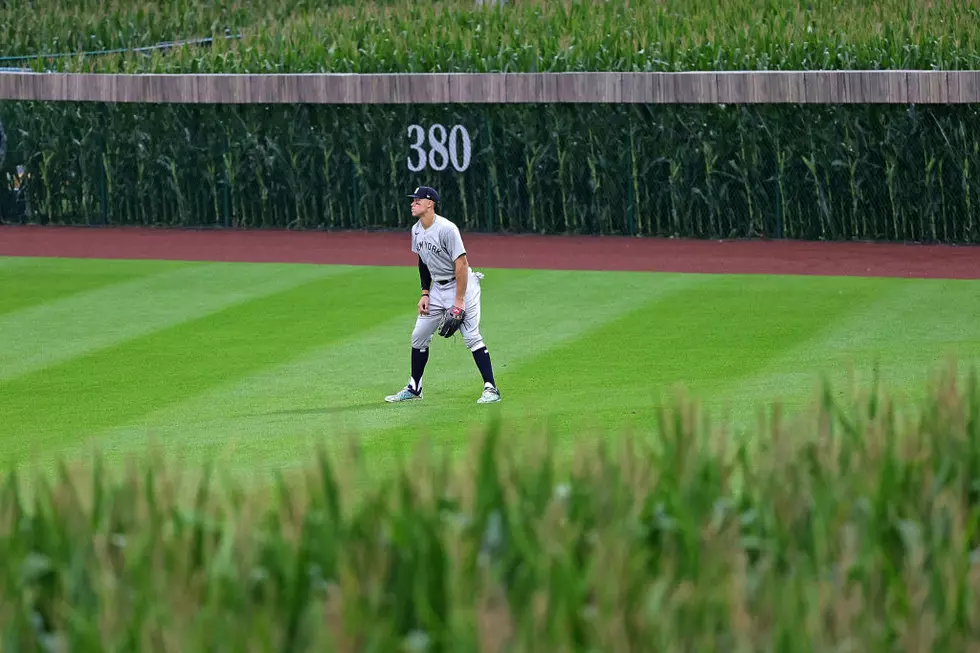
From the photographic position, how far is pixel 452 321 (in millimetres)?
13562

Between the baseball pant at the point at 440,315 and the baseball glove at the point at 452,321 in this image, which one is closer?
the baseball glove at the point at 452,321

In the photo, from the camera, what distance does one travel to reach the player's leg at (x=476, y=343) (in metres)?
13.2

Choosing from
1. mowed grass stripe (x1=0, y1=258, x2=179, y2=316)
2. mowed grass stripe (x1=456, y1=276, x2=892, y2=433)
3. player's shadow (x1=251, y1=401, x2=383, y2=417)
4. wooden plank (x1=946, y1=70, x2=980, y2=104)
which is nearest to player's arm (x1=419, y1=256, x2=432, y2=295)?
mowed grass stripe (x1=456, y1=276, x2=892, y2=433)

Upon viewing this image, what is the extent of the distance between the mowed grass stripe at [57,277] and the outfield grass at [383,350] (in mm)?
55

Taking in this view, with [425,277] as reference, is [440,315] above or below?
below

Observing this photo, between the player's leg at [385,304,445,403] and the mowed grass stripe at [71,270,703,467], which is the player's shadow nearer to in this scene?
the mowed grass stripe at [71,270,703,467]

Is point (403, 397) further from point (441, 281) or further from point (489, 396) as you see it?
point (441, 281)

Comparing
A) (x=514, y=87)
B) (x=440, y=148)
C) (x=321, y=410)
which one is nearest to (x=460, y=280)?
(x=321, y=410)

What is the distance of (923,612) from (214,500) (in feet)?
7.85

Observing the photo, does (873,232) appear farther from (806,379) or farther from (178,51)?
(178,51)

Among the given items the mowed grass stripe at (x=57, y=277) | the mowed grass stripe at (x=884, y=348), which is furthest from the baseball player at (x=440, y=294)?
the mowed grass stripe at (x=57, y=277)

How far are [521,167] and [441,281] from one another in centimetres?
1040

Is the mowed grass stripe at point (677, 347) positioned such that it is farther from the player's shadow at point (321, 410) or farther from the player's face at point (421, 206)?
the player's face at point (421, 206)

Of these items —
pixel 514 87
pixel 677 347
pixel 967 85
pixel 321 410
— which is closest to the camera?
pixel 321 410
